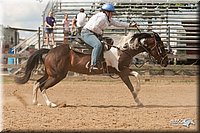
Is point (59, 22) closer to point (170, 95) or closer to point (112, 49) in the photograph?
point (170, 95)

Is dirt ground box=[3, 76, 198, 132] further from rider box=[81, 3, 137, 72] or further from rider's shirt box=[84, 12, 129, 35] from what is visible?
rider's shirt box=[84, 12, 129, 35]

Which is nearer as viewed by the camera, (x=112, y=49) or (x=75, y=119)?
(x=75, y=119)

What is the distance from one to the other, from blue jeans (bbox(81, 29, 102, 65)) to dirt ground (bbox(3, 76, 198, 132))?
1113 mm

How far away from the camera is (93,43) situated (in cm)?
1116

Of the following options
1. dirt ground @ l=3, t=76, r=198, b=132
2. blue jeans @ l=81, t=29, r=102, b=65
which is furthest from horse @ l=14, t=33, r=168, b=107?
dirt ground @ l=3, t=76, r=198, b=132

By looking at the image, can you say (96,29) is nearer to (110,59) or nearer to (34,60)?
(110,59)

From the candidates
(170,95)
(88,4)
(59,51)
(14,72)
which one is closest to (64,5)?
(88,4)

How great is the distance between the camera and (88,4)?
93.5 feet

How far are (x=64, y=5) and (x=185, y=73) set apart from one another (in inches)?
410

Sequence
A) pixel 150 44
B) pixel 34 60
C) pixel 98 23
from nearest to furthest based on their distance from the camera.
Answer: pixel 98 23, pixel 34 60, pixel 150 44

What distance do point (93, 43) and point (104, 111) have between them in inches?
78.2

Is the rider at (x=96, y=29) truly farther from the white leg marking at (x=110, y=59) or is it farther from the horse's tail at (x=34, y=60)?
the horse's tail at (x=34, y=60)

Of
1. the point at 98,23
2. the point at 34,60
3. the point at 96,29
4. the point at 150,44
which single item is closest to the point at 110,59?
the point at 96,29

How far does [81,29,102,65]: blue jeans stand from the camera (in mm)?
11116
